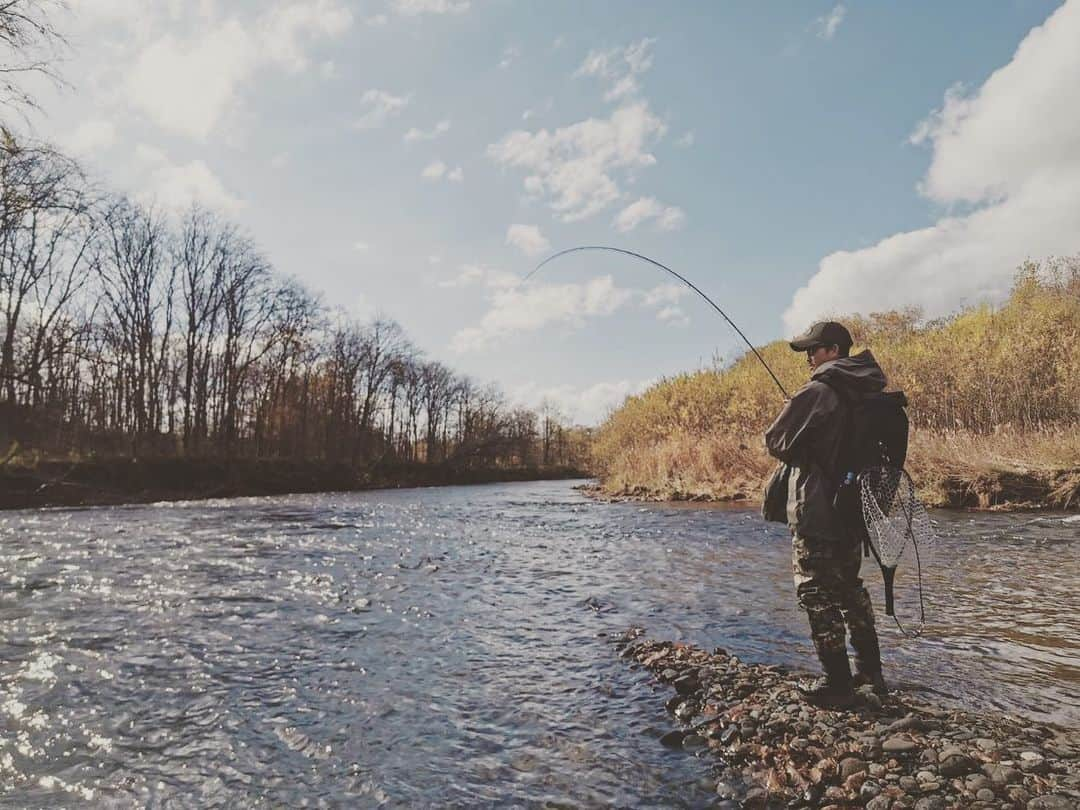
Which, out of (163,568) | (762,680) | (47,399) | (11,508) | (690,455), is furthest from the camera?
(47,399)

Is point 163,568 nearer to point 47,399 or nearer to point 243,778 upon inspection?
point 243,778

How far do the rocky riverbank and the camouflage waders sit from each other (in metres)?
0.33

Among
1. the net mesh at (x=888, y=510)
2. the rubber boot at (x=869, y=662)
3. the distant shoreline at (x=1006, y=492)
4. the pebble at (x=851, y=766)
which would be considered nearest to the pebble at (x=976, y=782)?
the pebble at (x=851, y=766)

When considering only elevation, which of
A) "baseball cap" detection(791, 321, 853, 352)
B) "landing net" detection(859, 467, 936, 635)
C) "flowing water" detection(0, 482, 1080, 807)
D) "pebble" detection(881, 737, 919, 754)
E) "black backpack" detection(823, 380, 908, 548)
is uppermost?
"baseball cap" detection(791, 321, 853, 352)

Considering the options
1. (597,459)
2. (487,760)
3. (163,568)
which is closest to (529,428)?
(597,459)

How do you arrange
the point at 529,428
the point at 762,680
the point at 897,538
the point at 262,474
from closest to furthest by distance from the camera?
the point at 897,538 → the point at 762,680 → the point at 262,474 → the point at 529,428

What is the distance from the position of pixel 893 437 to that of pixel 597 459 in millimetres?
38792

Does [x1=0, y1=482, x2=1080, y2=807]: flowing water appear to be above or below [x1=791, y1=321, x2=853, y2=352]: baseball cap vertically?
below

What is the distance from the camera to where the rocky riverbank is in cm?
284

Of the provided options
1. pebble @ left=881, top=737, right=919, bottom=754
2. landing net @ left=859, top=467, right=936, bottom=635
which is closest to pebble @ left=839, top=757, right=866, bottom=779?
pebble @ left=881, top=737, right=919, bottom=754

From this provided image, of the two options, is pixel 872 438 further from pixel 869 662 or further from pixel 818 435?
pixel 869 662

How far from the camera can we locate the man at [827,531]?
396 centimetres

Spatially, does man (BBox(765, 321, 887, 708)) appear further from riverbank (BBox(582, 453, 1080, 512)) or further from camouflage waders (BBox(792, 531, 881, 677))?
riverbank (BBox(582, 453, 1080, 512))

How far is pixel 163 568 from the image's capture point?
31.0 ft
